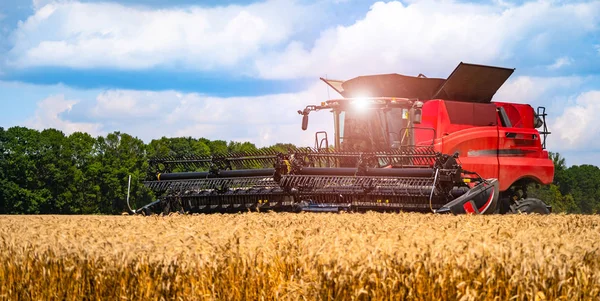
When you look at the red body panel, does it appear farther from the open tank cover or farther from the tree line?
the tree line

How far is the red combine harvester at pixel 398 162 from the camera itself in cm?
1045

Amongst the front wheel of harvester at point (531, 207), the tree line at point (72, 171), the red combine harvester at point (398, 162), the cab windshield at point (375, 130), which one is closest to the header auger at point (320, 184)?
the red combine harvester at point (398, 162)

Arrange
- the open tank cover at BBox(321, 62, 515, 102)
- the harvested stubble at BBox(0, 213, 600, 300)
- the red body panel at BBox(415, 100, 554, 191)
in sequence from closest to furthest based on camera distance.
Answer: the harvested stubble at BBox(0, 213, 600, 300)
the red body panel at BBox(415, 100, 554, 191)
the open tank cover at BBox(321, 62, 515, 102)

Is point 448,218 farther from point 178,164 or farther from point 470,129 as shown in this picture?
point 178,164

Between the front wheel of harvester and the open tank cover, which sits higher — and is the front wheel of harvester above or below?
below

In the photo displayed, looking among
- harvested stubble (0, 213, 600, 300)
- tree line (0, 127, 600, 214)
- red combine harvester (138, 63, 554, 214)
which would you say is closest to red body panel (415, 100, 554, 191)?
red combine harvester (138, 63, 554, 214)

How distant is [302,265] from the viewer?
4996 millimetres

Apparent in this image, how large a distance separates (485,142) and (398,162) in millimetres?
2281

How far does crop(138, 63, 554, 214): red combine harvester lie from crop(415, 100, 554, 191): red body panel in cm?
2

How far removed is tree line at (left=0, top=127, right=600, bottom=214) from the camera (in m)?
52.6

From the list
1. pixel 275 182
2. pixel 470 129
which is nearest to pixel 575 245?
pixel 275 182

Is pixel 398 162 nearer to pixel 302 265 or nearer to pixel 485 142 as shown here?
pixel 485 142

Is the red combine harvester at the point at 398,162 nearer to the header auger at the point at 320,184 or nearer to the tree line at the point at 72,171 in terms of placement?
the header auger at the point at 320,184

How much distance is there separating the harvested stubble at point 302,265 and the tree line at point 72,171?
40931mm
